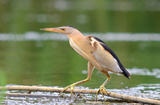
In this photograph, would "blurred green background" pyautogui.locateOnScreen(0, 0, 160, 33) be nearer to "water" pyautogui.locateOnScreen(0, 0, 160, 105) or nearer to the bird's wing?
"water" pyautogui.locateOnScreen(0, 0, 160, 105)

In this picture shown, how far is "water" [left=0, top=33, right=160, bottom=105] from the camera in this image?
9.18 meters

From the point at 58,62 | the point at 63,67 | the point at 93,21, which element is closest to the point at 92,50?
the point at 63,67

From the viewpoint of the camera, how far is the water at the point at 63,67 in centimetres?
918

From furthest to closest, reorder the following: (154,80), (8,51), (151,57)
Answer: (8,51)
(151,57)
(154,80)

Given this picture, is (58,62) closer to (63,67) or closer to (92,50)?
(63,67)

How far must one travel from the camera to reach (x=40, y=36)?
22.0 m

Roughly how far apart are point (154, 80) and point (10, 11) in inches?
991

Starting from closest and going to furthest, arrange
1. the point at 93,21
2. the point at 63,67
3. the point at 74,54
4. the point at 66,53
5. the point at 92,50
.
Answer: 1. the point at 92,50
2. the point at 63,67
3. the point at 74,54
4. the point at 66,53
5. the point at 93,21

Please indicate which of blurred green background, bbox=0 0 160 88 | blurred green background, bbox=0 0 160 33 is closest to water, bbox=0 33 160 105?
blurred green background, bbox=0 0 160 88

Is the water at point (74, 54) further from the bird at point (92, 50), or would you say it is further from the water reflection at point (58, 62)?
the bird at point (92, 50)

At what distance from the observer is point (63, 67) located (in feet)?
43.6

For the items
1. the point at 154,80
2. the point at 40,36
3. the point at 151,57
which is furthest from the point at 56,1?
the point at 154,80

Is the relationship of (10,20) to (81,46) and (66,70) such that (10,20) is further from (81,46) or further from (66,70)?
(81,46)

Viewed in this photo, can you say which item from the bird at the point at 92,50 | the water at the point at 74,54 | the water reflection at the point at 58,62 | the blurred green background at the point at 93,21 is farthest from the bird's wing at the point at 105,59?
the blurred green background at the point at 93,21
